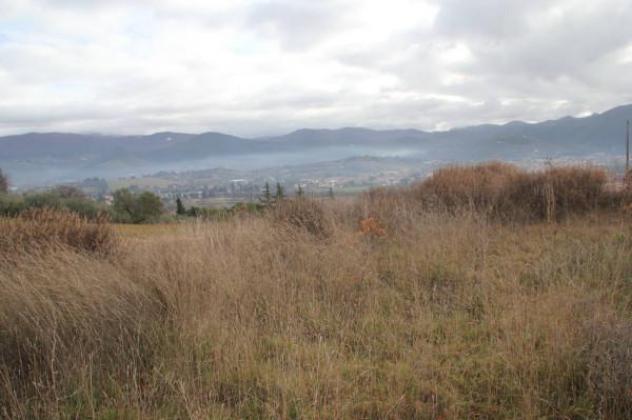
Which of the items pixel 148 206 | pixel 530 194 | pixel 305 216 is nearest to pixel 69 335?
pixel 305 216

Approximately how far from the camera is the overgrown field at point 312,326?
295 centimetres

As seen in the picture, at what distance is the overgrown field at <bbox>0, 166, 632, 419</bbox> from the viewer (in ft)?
9.66

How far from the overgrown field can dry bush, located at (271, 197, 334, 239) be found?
2.51ft

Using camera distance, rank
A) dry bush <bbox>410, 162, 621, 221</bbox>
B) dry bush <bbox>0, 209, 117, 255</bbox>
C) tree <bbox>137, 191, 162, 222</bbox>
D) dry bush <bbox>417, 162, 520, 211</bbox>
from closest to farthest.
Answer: dry bush <bbox>0, 209, 117, 255</bbox> < dry bush <bbox>410, 162, 621, 221</bbox> < dry bush <bbox>417, 162, 520, 211</bbox> < tree <bbox>137, 191, 162, 222</bbox>

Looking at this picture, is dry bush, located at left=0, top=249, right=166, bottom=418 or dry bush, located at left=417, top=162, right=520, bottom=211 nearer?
dry bush, located at left=0, top=249, right=166, bottom=418

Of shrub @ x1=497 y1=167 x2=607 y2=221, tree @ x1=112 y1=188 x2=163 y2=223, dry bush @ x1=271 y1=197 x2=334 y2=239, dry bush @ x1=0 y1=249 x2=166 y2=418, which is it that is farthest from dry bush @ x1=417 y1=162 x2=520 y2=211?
tree @ x1=112 y1=188 x2=163 y2=223

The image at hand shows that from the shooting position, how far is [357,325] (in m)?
4.18

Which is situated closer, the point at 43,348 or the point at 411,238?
the point at 43,348

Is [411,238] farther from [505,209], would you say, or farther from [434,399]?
[434,399]

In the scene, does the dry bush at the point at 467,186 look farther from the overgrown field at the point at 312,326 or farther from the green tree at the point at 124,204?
the green tree at the point at 124,204

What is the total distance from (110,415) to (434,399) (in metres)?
2.20

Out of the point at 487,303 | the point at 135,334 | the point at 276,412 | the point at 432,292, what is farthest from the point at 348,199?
the point at 276,412

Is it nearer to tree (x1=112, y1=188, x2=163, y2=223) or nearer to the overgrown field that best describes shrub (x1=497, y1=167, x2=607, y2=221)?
the overgrown field

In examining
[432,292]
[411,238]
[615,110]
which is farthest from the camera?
[615,110]
